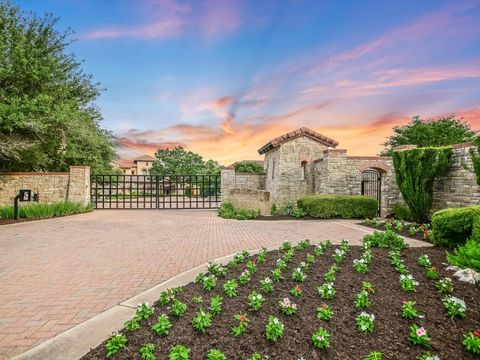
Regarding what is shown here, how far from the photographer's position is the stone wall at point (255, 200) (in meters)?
12.0

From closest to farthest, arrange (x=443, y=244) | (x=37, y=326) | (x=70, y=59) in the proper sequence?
(x=37, y=326), (x=443, y=244), (x=70, y=59)

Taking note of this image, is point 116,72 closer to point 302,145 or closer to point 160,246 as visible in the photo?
point 160,246

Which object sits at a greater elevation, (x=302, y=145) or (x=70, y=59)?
(x=70, y=59)

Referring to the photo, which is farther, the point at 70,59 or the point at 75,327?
the point at 70,59

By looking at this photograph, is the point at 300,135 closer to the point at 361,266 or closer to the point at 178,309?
the point at 361,266

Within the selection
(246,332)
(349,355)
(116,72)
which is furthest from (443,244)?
(116,72)

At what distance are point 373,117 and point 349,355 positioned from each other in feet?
38.8

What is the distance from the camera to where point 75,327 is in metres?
2.61

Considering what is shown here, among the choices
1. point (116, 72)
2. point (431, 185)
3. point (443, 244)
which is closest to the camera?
point (443, 244)

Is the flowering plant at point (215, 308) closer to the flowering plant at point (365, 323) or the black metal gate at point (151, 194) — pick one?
the flowering plant at point (365, 323)

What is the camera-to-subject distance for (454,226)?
497 cm

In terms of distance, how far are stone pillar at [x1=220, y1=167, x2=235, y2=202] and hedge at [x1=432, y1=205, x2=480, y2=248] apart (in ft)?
35.5

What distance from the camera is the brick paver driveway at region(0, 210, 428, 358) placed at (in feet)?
9.90

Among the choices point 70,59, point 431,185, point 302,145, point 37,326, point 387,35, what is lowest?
point 37,326
